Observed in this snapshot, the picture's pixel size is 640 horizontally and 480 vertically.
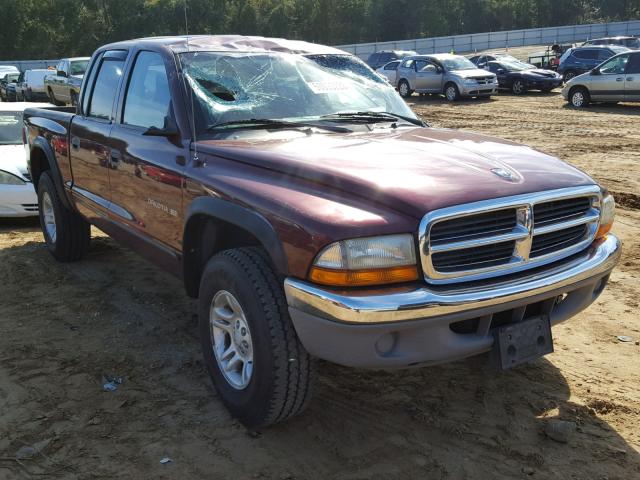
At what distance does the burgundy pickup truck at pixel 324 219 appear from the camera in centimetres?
281

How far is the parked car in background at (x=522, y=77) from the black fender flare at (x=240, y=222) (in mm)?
21748

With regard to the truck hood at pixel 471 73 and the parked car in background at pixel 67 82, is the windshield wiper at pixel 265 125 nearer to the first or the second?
the parked car in background at pixel 67 82

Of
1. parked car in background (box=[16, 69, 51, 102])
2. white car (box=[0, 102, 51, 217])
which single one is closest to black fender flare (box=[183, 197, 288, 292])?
white car (box=[0, 102, 51, 217])

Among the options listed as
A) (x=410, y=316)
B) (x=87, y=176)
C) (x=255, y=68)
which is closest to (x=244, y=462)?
(x=410, y=316)

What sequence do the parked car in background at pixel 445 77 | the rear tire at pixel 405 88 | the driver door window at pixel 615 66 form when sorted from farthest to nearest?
1. the rear tire at pixel 405 88
2. the parked car in background at pixel 445 77
3. the driver door window at pixel 615 66

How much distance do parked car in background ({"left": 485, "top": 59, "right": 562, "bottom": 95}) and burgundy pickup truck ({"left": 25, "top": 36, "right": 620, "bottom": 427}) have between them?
20.2 metres

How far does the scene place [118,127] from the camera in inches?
181

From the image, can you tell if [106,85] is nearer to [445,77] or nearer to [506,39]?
[445,77]

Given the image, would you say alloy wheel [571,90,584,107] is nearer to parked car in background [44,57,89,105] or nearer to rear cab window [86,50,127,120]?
parked car in background [44,57,89,105]

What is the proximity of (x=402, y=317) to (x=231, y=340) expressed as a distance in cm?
110

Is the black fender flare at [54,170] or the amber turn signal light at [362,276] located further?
the black fender flare at [54,170]

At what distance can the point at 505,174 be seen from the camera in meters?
3.18

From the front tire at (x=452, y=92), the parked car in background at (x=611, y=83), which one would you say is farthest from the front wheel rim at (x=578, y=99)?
the front tire at (x=452, y=92)

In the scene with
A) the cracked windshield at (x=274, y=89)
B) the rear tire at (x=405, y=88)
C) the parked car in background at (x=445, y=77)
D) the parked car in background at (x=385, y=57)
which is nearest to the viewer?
the cracked windshield at (x=274, y=89)
